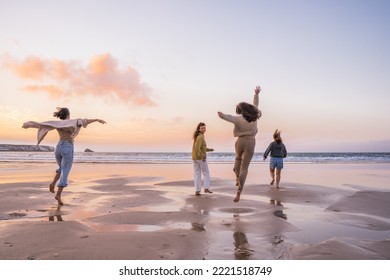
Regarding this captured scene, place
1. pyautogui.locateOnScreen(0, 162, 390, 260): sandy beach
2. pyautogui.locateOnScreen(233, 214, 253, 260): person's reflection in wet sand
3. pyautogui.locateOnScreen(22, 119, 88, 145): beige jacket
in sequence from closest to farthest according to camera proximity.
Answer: pyautogui.locateOnScreen(233, 214, 253, 260): person's reflection in wet sand
pyautogui.locateOnScreen(0, 162, 390, 260): sandy beach
pyautogui.locateOnScreen(22, 119, 88, 145): beige jacket

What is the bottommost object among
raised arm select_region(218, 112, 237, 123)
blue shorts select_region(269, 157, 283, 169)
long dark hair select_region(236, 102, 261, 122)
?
blue shorts select_region(269, 157, 283, 169)

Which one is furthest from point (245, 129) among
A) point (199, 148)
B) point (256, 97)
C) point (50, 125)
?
point (50, 125)

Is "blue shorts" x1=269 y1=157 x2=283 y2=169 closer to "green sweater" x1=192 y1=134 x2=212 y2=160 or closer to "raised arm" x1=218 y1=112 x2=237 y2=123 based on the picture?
"green sweater" x1=192 y1=134 x2=212 y2=160

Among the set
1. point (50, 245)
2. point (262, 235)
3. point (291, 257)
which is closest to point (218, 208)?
point (262, 235)

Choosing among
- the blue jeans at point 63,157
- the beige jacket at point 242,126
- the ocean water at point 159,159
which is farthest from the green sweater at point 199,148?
the ocean water at point 159,159

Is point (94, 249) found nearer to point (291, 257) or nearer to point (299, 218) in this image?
point (291, 257)

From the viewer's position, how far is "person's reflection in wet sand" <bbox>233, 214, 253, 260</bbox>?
3922mm

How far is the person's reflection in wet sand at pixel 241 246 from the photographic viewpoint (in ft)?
12.9

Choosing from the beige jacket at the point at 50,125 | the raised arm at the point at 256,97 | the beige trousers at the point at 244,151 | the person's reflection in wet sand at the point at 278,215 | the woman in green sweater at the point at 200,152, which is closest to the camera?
the person's reflection in wet sand at the point at 278,215

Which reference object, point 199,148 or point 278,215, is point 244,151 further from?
point 199,148

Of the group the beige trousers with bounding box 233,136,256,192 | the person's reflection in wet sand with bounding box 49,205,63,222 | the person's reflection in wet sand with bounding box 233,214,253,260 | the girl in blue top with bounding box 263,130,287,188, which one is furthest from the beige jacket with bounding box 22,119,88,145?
the girl in blue top with bounding box 263,130,287,188

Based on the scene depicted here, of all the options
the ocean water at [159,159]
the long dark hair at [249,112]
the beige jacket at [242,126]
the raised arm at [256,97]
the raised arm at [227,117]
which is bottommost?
the ocean water at [159,159]

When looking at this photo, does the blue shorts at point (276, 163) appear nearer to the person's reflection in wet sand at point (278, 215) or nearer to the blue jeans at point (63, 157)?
the person's reflection in wet sand at point (278, 215)

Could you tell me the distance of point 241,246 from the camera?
431 centimetres
